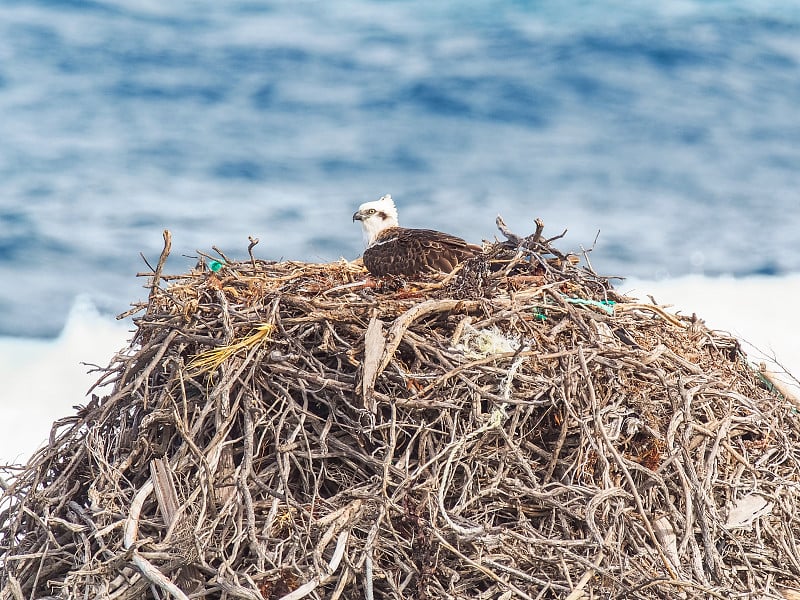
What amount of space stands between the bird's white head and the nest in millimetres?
2803

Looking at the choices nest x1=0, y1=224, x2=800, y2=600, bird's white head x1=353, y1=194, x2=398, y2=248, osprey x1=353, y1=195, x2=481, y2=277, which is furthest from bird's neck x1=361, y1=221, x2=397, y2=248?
nest x1=0, y1=224, x2=800, y2=600

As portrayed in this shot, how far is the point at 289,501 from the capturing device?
7094 mm

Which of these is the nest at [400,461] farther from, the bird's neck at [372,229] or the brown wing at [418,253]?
the bird's neck at [372,229]

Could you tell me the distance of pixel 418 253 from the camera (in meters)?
9.51

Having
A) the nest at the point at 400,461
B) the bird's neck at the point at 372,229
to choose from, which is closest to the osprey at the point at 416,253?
the nest at the point at 400,461

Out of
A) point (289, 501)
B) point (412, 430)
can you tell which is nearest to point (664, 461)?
point (412, 430)

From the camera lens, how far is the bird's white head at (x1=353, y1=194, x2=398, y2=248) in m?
11.5

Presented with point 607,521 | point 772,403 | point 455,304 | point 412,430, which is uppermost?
point 455,304

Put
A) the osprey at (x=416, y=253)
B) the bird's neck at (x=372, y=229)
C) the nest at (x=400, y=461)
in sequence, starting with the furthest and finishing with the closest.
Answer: the bird's neck at (x=372, y=229), the osprey at (x=416, y=253), the nest at (x=400, y=461)

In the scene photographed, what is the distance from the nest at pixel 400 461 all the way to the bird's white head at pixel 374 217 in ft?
9.20

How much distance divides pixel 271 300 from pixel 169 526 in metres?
2.03

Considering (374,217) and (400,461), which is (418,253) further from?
(400,461)

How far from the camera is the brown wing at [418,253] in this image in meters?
9.40

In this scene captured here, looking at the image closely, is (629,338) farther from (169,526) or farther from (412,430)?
(169,526)
